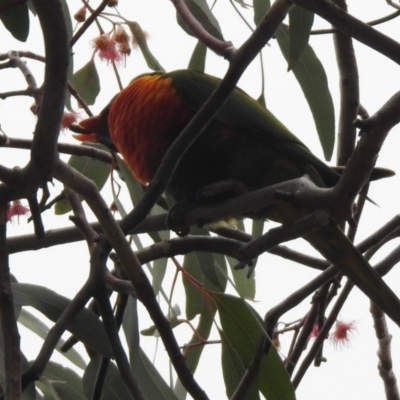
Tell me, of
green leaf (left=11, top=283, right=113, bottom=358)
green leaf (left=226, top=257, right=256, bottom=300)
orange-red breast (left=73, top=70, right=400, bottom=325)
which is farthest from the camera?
green leaf (left=226, top=257, right=256, bottom=300)

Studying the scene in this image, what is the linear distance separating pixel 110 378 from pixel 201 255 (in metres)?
0.34

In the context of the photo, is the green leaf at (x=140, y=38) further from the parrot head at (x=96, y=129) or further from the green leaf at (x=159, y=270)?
the green leaf at (x=159, y=270)

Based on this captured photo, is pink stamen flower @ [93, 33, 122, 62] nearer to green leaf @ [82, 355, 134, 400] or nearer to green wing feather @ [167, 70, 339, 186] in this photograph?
green wing feather @ [167, 70, 339, 186]

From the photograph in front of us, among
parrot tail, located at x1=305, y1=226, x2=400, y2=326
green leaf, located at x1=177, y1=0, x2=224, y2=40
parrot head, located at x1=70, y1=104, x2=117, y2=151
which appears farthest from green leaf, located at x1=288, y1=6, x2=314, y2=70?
parrot head, located at x1=70, y1=104, x2=117, y2=151

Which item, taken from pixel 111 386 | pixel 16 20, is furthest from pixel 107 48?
pixel 111 386

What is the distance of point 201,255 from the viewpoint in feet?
5.24

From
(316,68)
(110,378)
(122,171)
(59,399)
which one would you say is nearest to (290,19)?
(316,68)

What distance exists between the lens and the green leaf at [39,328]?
1892 mm

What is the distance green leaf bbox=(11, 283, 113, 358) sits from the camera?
1.36m

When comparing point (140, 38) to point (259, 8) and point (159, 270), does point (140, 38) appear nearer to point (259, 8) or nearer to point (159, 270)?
point (259, 8)

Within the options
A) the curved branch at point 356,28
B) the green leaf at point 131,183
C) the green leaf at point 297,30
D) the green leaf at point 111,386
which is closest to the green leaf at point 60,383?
the green leaf at point 111,386

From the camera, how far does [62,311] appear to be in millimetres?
1444

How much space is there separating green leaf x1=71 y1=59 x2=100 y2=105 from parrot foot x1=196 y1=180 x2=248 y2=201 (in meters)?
0.72

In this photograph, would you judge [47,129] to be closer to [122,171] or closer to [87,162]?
[122,171]
